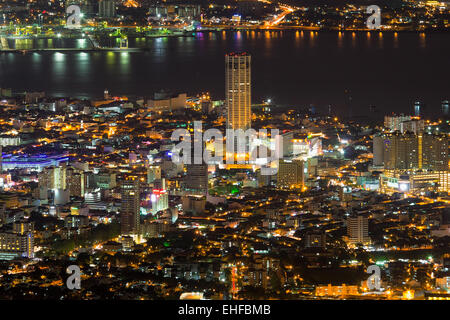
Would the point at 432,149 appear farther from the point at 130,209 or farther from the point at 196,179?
the point at 130,209

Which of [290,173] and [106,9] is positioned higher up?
[106,9]

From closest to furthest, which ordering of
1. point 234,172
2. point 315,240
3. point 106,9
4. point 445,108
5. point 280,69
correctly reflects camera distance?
point 315,240 < point 234,172 < point 445,108 < point 280,69 < point 106,9

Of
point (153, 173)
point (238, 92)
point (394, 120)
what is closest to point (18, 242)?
point (153, 173)

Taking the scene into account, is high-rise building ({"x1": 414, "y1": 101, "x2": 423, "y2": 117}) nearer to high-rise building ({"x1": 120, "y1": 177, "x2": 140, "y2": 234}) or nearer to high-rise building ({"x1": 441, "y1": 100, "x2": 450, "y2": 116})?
high-rise building ({"x1": 441, "y1": 100, "x2": 450, "y2": 116})

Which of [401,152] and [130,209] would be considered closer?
[130,209]

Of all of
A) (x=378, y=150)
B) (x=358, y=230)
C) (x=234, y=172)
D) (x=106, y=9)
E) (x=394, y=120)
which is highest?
(x=106, y=9)

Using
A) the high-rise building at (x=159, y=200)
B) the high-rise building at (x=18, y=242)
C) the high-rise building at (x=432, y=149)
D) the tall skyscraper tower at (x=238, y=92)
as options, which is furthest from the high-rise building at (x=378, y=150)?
the high-rise building at (x=18, y=242)

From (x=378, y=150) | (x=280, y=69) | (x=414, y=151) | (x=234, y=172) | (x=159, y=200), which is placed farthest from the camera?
(x=280, y=69)

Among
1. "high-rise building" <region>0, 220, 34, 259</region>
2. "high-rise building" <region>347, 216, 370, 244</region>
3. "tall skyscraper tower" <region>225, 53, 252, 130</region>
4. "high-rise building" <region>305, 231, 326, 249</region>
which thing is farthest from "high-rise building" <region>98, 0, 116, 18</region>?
"high-rise building" <region>305, 231, 326, 249</region>
